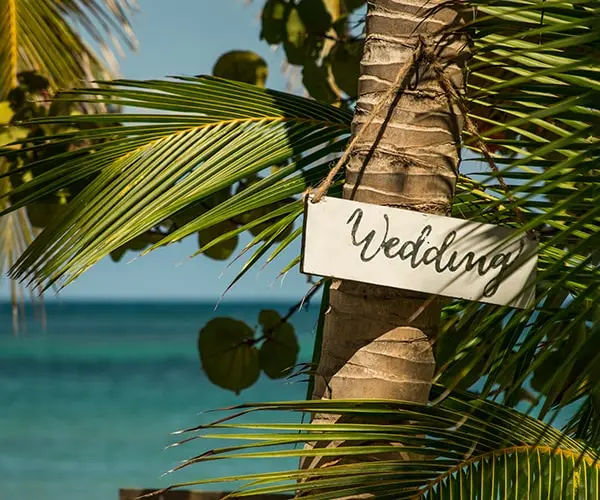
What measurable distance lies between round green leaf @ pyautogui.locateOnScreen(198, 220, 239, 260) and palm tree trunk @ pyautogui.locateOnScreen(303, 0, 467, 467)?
0.75m

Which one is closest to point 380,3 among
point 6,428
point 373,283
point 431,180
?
point 431,180

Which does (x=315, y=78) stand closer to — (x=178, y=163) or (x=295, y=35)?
(x=295, y=35)

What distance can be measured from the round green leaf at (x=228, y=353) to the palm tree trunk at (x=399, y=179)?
0.91 metres

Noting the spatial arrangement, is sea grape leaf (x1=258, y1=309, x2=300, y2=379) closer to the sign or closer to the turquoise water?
the sign

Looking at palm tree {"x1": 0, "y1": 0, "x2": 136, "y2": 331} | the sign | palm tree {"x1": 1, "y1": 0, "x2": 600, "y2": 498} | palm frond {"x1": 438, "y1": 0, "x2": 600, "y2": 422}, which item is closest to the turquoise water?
palm tree {"x1": 0, "y1": 0, "x2": 136, "y2": 331}

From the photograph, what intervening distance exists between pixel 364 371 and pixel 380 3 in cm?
46

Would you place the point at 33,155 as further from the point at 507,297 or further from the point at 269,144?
the point at 507,297

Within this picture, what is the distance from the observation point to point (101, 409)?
810 inches

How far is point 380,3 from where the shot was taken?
127 centimetres

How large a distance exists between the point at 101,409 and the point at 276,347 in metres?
19.0

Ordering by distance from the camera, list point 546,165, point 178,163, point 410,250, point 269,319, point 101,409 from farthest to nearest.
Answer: point 101,409
point 269,319
point 178,163
point 546,165
point 410,250

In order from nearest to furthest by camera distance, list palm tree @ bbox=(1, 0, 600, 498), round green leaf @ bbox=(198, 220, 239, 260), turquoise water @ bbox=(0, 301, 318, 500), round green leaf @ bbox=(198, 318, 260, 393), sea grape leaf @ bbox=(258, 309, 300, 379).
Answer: palm tree @ bbox=(1, 0, 600, 498) < round green leaf @ bbox=(198, 220, 239, 260) < round green leaf @ bbox=(198, 318, 260, 393) < sea grape leaf @ bbox=(258, 309, 300, 379) < turquoise water @ bbox=(0, 301, 318, 500)

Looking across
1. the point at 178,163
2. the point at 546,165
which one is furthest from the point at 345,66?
the point at 546,165

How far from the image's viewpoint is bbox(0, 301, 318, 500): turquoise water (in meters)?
14.5
